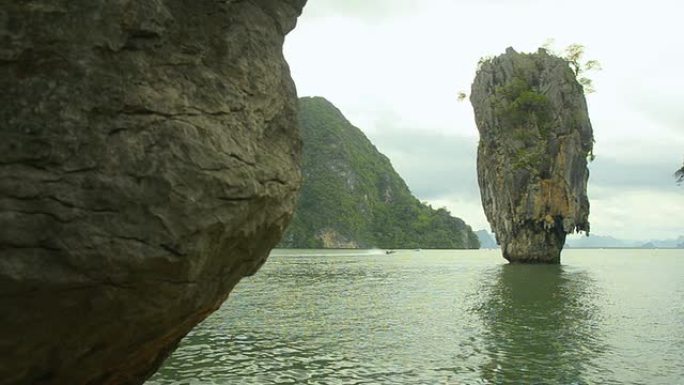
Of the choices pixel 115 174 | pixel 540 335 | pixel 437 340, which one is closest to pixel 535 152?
pixel 540 335

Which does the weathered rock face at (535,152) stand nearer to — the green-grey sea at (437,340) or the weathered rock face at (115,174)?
the green-grey sea at (437,340)

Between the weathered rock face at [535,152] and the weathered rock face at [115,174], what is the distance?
2600 inches

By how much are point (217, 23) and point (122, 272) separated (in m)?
3.40

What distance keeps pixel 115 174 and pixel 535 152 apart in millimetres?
69906

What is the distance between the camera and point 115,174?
18.9ft

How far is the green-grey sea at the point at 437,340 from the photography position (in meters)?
14.8

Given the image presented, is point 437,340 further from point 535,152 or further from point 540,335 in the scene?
point 535,152

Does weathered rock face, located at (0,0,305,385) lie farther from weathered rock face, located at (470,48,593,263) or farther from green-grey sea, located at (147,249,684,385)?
weathered rock face, located at (470,48,593,263)

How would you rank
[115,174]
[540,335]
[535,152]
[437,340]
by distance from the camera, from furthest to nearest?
[535,152] < [540,335] < [437,340] < [115,174]

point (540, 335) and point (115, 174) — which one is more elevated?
point (115, 174)

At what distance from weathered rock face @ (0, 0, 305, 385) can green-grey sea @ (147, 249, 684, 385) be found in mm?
8329

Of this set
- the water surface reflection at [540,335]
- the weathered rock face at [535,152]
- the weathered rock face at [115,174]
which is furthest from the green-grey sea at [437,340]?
the weathered rock face at [535,152]

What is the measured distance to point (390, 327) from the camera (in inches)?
900

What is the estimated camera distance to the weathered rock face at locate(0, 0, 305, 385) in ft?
18.0
